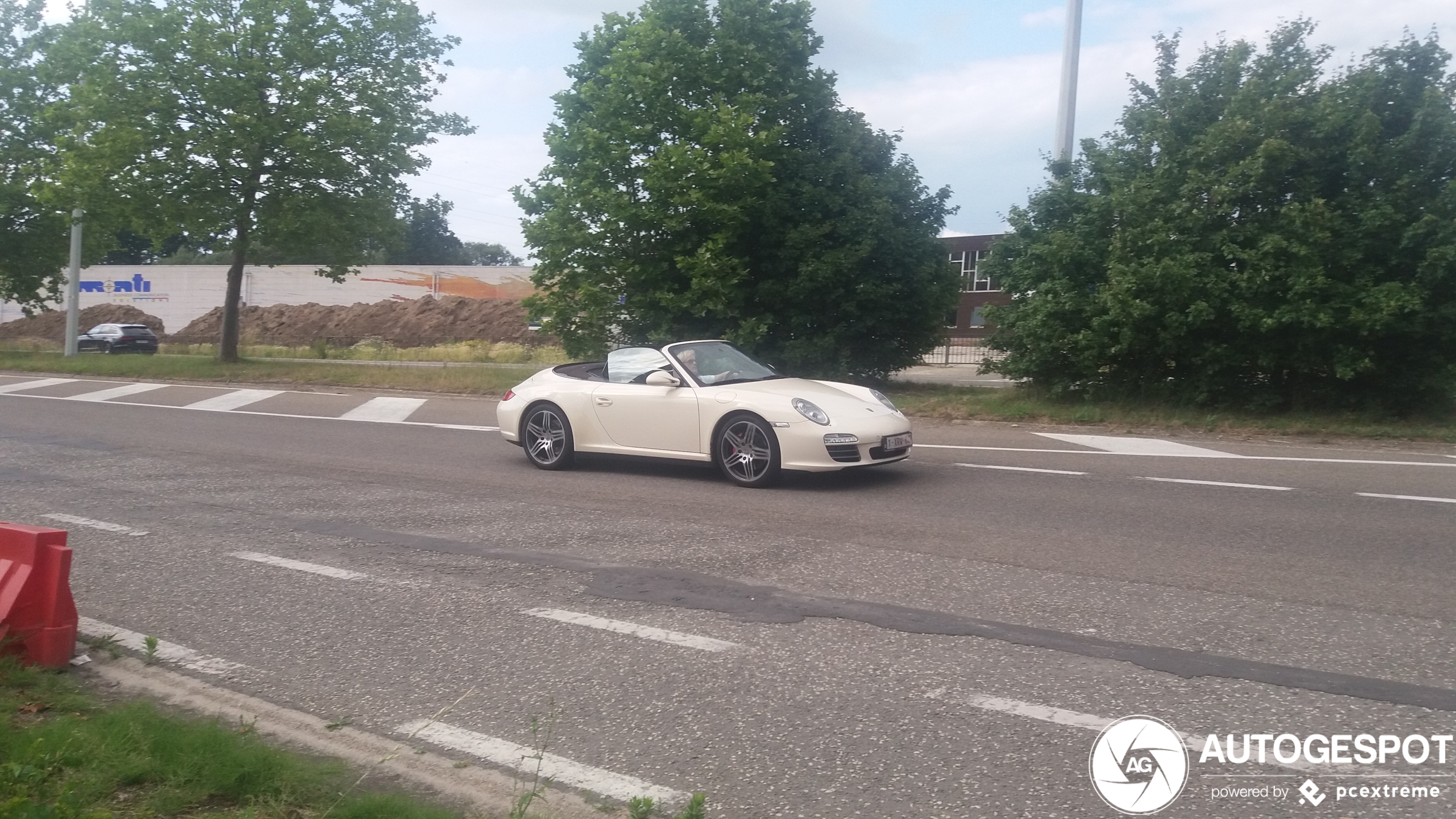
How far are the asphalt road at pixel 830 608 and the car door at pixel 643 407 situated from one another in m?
0.40

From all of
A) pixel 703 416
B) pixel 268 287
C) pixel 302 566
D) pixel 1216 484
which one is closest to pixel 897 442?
pixel 703 416

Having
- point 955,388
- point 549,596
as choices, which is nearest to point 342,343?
point 955,388

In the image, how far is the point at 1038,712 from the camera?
430 centimetres

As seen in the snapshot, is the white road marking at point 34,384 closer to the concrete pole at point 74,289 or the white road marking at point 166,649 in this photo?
the concrete pole at point 74,289

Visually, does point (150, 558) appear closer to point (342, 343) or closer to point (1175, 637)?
point (1175, 637)

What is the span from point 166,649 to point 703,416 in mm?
5333

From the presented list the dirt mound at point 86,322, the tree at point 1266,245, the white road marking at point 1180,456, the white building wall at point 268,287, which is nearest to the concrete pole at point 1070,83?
the tree at point 1266,245

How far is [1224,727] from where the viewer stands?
411 centimetres

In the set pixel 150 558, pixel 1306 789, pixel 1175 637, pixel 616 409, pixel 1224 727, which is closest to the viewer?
pixel 1306 789

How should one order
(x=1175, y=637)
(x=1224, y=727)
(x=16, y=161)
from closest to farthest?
(x=1224, y=727) < (x=1175, y=637) < (x=16, y=161)

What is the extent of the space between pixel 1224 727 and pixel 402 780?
9.64 ft

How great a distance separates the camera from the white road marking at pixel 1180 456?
36.8ft

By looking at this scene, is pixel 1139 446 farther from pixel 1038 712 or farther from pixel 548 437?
pixel 1038 712

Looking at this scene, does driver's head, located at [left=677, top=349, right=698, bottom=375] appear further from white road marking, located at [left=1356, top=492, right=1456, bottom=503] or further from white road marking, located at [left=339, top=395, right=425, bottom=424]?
white road marking, located at [left=339, top=395, right=425, bottom=424]
